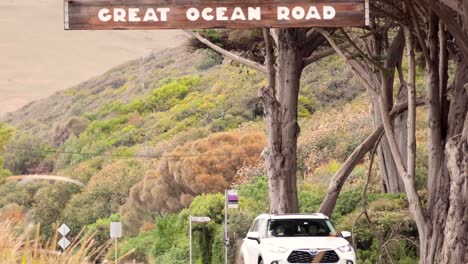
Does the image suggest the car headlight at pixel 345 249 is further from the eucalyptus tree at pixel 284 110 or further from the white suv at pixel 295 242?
the eucalyptus tree at pixel 284 110

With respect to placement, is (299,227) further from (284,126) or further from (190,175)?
(190,175)

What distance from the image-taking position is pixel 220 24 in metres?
20.4

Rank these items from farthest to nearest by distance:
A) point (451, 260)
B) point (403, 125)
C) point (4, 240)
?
1. point (403, 125)
2. point (451, 260)
3. point (4, 240)

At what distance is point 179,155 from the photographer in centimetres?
7050

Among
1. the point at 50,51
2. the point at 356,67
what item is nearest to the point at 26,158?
the point at 50,51

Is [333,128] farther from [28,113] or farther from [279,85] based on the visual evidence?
[28,113]

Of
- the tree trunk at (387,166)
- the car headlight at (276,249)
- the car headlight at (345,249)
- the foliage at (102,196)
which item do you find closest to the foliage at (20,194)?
the foliage at (102,196)

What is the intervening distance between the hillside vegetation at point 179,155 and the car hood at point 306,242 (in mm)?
6901

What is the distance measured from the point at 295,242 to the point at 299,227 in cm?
143

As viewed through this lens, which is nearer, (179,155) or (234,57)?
(234,57)

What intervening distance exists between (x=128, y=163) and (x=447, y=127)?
68.6 meters

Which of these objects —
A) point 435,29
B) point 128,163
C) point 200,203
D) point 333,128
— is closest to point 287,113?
point 435,29

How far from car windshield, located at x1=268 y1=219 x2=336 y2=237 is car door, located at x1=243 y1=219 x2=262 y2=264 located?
347 millimetres

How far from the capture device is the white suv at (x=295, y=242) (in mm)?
22438
